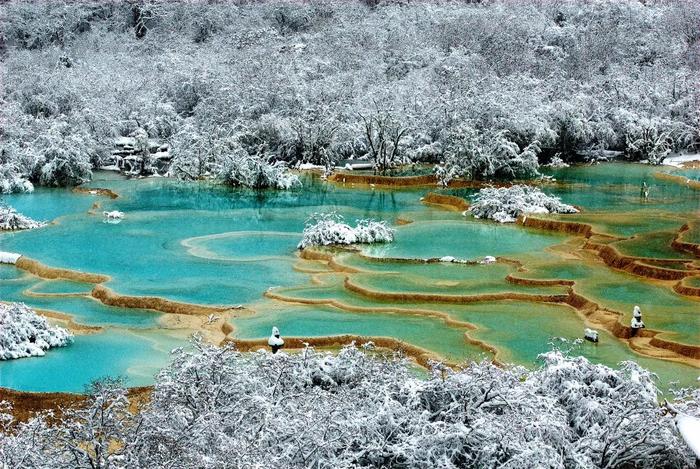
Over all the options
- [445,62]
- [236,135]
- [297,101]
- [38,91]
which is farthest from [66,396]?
[445,62]

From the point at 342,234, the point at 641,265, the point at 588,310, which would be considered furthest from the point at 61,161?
the point at 588,310

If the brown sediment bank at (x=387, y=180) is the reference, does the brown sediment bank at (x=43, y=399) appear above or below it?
below

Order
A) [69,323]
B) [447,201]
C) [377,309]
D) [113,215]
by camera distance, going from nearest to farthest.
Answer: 1. [69,323]
2. [377,309]
3. [113,215]
4. [447,201]

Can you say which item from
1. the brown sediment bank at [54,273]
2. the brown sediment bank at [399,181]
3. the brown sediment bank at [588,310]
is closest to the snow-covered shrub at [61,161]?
the brown sediment bank at [399,181]

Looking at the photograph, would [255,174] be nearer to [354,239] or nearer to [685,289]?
[354,239]

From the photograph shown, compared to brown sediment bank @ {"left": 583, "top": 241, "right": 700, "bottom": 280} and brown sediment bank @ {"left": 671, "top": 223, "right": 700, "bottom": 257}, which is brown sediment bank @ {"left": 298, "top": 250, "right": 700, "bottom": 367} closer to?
brown sediment bank @ {"left": 583, "top": 241, "right": 700, "bottom": 280}

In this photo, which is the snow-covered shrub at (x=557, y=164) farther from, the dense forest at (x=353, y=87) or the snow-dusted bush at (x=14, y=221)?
the snow-dusted bush at (x=14, y=221)

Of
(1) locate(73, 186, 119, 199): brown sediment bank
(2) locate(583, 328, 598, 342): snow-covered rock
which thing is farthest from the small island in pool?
(1) locate(73, 186, 119, 199): brown sediment bank

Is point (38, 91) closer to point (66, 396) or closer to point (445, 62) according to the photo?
point (445, 62)
